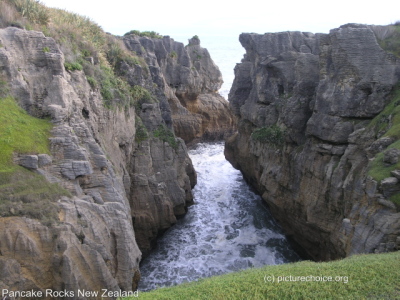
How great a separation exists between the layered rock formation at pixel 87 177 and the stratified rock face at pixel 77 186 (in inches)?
1.2

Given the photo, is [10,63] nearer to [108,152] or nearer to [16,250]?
[108,152]

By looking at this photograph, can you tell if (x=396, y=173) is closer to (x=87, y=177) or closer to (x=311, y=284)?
(x=311, y=284)

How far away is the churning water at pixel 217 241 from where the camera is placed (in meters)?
20.2

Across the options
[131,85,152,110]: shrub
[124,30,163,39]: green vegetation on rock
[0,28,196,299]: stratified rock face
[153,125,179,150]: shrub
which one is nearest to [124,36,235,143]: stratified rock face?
[124,30,163,39]: green vegetation on rock

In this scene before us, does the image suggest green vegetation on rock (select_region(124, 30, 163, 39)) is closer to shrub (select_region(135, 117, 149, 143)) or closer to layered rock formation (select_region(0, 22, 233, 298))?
layered rock formation (select_region(0, 22, 233, 298))

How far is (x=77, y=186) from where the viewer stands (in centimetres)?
1363

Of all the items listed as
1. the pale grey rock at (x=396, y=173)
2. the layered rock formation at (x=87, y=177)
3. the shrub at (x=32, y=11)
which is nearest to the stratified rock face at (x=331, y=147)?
the pale grey rock at (x=396, y=173)

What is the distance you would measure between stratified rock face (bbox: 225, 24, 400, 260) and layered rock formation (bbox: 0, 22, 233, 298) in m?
7.28

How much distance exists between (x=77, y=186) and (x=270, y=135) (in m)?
16.5

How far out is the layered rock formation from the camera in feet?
36.2

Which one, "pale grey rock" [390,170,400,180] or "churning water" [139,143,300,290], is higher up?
"pale grey rock" [390,170,400,180]

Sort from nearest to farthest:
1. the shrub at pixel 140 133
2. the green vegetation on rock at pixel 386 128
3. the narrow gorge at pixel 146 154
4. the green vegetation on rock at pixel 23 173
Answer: the green vegetation on rock at pixel 23 173 → the narrow gorge at pixel 146 154 → the green vegetation on rock at pixel 386 128 → the shrub at pixel 140 133

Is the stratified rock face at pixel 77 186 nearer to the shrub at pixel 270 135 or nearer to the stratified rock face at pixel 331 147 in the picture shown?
the stratified rock face at pixel 331 147

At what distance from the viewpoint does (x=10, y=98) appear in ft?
47.5
